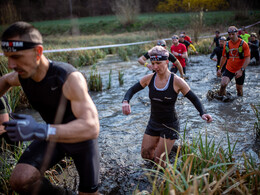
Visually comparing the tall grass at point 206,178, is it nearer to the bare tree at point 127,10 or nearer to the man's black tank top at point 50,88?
the man's black tank top at point 50,88

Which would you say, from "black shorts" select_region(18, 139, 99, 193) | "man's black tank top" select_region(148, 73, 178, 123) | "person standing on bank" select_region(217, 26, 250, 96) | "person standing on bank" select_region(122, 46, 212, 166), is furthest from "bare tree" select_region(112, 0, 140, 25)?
"black shorts" select_region(18, 139, 99, 193)

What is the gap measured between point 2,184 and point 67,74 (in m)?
1.53

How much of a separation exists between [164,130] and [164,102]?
0.41 m

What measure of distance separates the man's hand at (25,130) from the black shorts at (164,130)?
1.97 metres

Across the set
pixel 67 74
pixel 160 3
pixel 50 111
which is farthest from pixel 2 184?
pixel 160 3

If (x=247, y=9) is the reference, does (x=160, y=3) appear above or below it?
above

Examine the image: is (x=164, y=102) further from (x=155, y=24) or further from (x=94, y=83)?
(x=155, y=24)

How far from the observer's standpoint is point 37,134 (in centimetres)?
184

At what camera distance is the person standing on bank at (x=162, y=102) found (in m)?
3.43

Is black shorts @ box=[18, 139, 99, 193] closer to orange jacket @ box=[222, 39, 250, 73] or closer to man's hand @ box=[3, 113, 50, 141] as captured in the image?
man's hand @ box=[3, 113, 50, 141]

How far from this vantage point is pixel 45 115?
8.09ft

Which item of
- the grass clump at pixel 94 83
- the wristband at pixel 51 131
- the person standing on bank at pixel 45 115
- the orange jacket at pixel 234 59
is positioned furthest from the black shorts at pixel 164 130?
the grass clump at pixel 94 83

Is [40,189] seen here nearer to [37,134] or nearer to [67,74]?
[37,134]

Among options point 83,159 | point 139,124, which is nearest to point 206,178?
point 83,159
